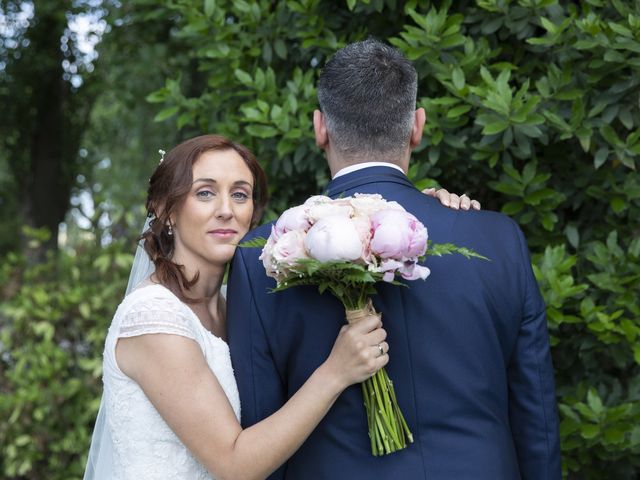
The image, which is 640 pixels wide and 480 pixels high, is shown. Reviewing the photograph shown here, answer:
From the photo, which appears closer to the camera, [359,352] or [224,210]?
[359,352]

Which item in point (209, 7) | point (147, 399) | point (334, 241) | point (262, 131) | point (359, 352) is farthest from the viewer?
point (209, 7)

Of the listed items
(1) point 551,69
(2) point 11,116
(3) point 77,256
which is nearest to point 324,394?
(1) point 551,69

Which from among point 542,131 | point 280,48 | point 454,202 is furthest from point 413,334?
point 280,48

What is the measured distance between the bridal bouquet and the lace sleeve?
555 millimetres

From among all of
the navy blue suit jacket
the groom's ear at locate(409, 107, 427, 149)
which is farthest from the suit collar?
the groom's ear at locate(409, 107, 427, 149)

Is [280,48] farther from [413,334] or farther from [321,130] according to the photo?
[413,334]

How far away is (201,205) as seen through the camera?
3.04 metres

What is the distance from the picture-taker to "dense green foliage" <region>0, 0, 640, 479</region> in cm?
345

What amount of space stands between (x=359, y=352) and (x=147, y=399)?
853 millimetres

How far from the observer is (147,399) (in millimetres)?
2832

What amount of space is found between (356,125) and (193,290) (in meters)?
0.96

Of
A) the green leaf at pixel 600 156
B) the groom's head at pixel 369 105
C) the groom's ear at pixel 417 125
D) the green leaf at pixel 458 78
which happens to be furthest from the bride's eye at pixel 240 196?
the green leaf at pixel 600 156

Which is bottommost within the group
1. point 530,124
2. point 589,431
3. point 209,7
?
point 589,431

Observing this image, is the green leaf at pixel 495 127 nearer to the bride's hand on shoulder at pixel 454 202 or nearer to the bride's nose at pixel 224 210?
the bride's hand on shoulder at pixel 454 202
